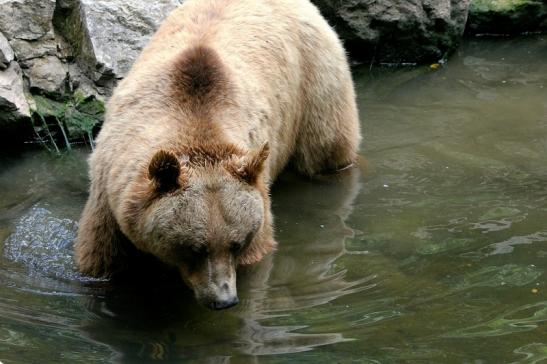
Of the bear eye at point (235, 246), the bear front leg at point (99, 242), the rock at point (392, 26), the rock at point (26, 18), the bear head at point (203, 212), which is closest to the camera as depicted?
the bear head at point (203, 212)

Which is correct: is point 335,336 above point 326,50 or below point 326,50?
below

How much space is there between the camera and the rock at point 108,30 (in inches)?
360

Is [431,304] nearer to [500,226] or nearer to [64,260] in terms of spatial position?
[500,226]

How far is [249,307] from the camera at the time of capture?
20.5ft

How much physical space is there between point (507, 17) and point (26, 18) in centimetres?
635

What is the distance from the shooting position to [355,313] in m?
5.93

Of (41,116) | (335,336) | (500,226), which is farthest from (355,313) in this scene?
(41,116)

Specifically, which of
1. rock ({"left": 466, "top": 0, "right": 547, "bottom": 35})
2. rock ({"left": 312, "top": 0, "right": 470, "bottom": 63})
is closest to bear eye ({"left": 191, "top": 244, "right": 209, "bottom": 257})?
rock ({"left": 312, "top": 0, "right": 470, "bottom": 63})

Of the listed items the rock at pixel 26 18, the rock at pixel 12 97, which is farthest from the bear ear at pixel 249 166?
the rock at pixel 26 18

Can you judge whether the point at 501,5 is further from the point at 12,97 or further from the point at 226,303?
the point at 226,303

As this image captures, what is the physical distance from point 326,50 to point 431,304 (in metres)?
3.11

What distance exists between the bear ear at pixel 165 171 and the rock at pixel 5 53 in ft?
12.8

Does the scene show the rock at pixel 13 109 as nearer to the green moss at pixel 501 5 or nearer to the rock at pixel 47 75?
the rock at pixel 47 75

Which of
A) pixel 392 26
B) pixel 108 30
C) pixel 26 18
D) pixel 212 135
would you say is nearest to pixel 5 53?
pixel 26 18
